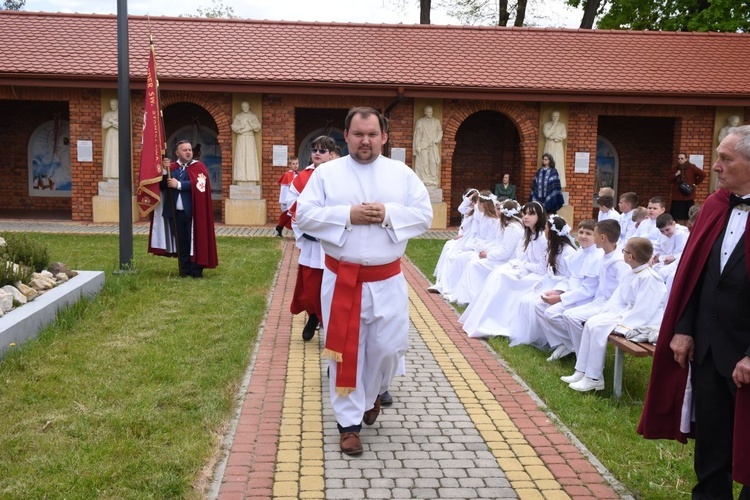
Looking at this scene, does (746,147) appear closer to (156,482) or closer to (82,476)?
(156,482)

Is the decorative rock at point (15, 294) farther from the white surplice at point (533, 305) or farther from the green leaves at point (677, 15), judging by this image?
the green leaves at point (677, 15)

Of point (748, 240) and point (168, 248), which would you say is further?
point (168, 248)

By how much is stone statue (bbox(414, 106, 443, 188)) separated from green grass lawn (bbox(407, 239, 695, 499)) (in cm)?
1219

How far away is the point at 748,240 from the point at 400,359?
2.40m

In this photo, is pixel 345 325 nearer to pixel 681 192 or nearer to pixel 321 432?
pixel 321 432

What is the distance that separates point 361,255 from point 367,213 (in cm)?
27

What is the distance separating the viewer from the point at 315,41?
69.8ft

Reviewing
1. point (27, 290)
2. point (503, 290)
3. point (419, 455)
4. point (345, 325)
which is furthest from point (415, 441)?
point (27, 290)

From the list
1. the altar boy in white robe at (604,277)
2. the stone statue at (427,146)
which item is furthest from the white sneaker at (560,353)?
the stone statue at (427,146)

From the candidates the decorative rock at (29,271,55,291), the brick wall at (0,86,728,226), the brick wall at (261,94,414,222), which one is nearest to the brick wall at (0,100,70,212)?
the brick wall at (0,86,728,226)

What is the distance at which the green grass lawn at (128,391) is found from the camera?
4330 mm

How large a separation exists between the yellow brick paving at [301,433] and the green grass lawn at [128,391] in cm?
42

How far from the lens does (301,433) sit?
5195 millimetres

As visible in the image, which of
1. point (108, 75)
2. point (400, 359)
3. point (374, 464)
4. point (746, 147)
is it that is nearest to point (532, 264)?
point (400, 359)
